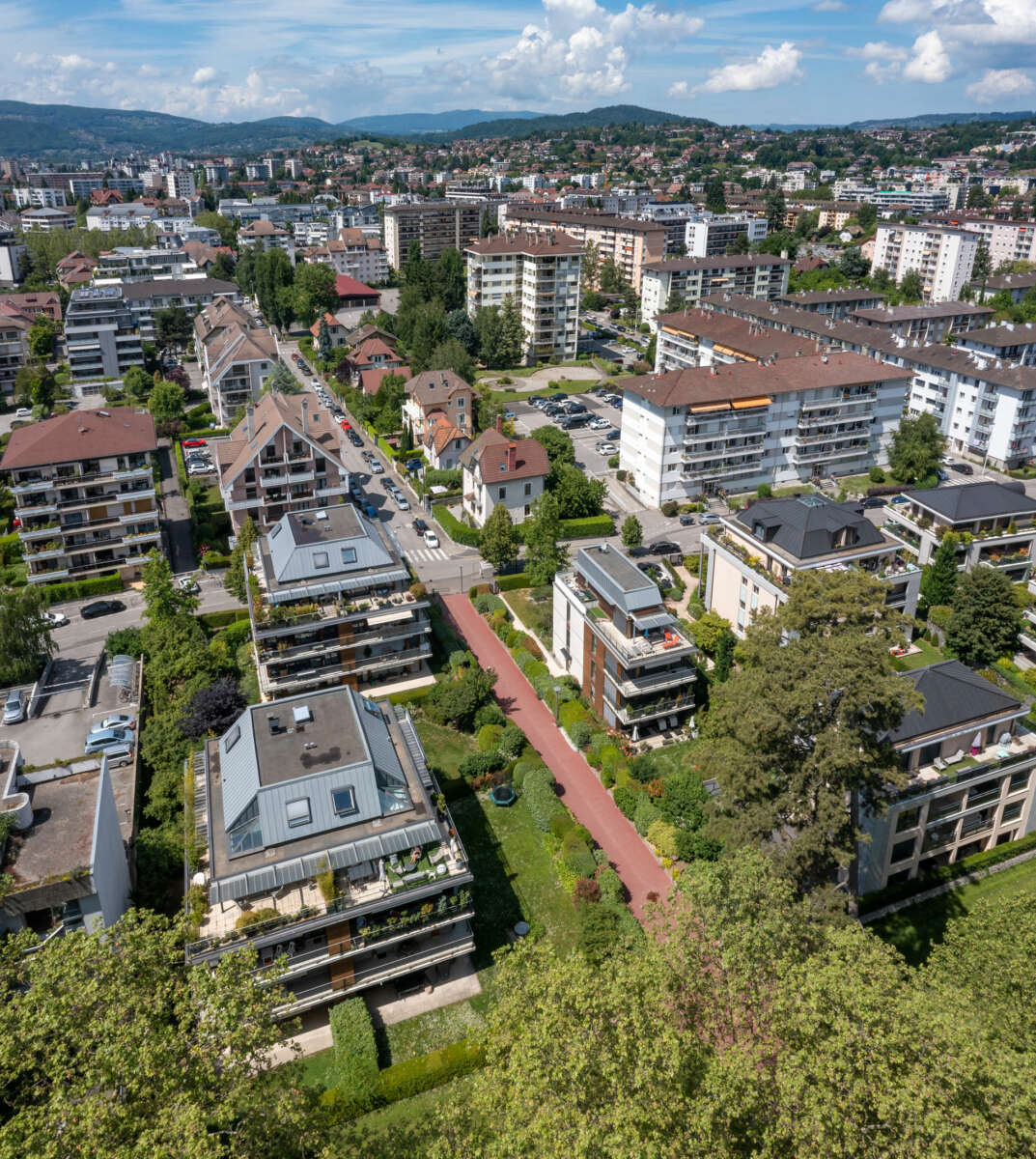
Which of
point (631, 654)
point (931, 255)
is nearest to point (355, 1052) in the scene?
point (631, 654)

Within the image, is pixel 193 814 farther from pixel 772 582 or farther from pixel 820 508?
pixel 820 508

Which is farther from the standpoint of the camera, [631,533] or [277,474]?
[631,533]

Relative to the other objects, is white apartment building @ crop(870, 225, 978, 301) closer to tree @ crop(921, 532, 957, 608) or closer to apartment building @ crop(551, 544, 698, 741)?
tree @ crop(921, 532, 957, 608)

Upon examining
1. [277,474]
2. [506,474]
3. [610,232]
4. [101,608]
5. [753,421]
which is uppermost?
[610,232]

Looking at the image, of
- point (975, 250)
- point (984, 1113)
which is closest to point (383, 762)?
point (984, 1113)

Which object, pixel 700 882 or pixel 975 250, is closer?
pixel 700 882

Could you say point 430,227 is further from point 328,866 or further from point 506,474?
point 328,866

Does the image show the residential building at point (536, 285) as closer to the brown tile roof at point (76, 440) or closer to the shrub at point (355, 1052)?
the brown tile roof at point (76, 440)
